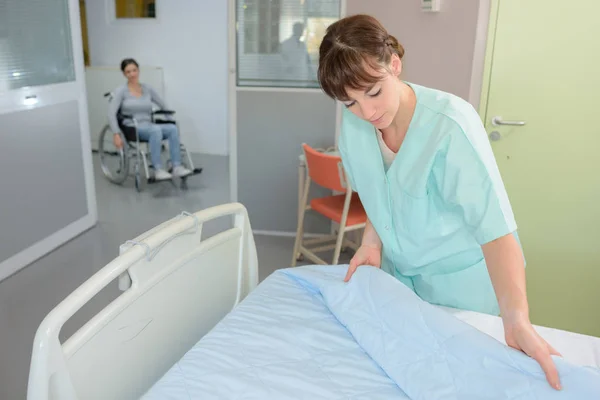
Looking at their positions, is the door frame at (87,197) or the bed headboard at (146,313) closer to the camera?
the bed headboard at (146,313)

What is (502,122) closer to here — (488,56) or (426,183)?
(488,56)

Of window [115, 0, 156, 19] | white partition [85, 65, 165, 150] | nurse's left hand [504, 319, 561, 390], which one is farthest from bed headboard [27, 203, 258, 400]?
window [115, 0, 156, 19]

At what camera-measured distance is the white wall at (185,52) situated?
5.61 m

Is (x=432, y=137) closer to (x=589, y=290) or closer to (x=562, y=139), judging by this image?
(x=562, y=139)

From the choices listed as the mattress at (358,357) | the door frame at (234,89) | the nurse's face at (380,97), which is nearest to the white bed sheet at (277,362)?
the mattress at (358,357)

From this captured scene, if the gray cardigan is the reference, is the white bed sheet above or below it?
below

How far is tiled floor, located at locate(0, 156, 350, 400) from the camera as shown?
2.39 m

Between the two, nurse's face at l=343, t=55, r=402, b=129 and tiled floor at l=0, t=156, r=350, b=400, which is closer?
nurse's face at l=343, t=55, r=402, b=129

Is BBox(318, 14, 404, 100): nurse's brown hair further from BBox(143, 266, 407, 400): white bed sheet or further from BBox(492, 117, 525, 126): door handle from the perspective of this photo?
BBox(492, 117, 525, 126): door handle

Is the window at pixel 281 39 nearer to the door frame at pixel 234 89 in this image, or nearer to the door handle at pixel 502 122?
the door frame at pixel 234 89

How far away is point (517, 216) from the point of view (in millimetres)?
2539

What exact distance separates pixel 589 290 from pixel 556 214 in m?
0.38

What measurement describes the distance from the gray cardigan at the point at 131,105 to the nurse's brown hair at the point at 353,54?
151 inches

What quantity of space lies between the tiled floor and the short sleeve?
1817 millimetres
